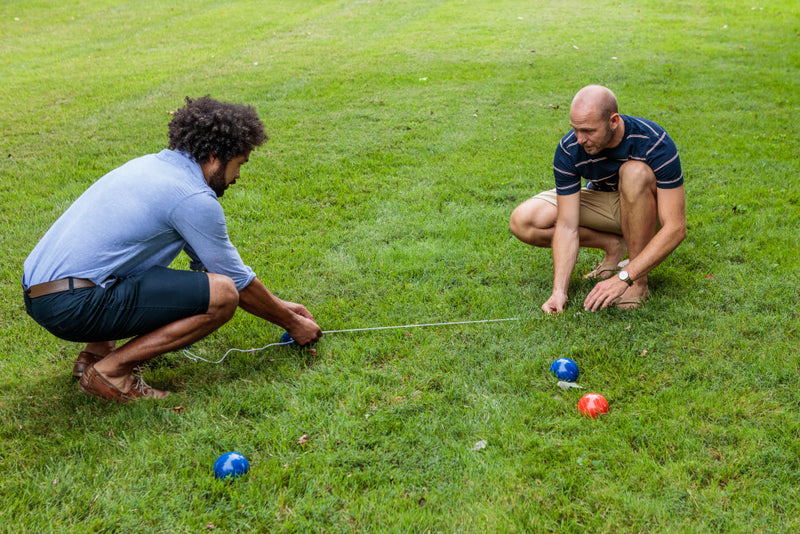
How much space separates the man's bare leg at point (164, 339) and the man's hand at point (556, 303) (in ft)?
6.42

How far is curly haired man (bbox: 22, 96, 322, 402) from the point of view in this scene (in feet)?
10.6

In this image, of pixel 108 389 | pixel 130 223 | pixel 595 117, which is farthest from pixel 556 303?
pixel 108 389

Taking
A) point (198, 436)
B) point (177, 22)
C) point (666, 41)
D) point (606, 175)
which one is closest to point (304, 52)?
point (177, 22)

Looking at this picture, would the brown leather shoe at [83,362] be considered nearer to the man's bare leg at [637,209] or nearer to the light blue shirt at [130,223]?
the light blue shirt at [130,223]

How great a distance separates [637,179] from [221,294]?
2533 mm

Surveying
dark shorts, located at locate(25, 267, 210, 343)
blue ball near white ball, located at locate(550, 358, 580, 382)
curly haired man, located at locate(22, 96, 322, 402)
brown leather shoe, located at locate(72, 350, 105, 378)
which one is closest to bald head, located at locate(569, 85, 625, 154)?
blue ball near white ball, located at locate(550, 358, 580, 382)

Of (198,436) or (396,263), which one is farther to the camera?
(396,263)

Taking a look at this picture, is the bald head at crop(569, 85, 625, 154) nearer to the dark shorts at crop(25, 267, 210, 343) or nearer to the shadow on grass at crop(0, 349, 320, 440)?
the shadow on grass at crop(0, 349, 320, 440)

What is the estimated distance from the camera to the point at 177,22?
1595cm

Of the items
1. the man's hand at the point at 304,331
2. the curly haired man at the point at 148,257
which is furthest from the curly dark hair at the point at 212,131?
the man's hand at the point at 304,331

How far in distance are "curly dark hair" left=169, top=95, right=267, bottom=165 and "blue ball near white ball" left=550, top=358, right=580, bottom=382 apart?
79.3 inches

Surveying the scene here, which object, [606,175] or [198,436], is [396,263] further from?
[198,436]

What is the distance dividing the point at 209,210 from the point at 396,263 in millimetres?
1971

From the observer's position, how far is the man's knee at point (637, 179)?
4.05 m
